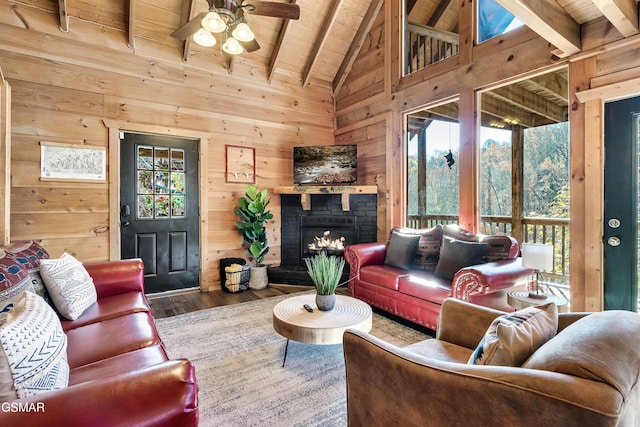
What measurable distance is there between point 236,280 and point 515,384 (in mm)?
3878

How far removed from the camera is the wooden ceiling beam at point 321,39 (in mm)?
4441

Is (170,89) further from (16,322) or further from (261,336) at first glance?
(16,322)

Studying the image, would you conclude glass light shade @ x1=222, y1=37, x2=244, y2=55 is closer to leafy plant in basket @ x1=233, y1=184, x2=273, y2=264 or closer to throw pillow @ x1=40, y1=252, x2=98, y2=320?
leafy plant in basket @ x1=233, y1=184, x2=273, y2=264

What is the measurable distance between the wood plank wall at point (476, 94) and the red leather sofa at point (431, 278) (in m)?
0.50

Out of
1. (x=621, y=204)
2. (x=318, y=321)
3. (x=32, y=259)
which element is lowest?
(x=318, y=321)

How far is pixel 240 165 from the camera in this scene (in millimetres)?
4723

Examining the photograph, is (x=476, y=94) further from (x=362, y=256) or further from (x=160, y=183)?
(x=160, y=183)

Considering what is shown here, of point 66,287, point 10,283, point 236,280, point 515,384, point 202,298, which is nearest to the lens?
point 515,384

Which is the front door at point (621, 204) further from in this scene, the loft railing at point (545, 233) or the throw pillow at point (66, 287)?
the throw pillow at point (66, 287)

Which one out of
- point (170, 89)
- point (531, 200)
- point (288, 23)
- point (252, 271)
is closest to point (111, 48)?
point (170, 89)

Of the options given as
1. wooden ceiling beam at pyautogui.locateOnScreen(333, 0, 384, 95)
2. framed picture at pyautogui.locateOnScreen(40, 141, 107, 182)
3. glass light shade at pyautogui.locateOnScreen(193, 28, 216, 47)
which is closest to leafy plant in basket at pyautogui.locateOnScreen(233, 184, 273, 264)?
framed picture at pyautogui.locateOnScreen(40, 141, 107, 182)

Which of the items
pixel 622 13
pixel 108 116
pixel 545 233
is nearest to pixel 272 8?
pixel 108 116

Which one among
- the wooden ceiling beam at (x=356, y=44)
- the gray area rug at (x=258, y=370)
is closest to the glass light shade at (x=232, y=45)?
the gray area rug at (x=258, y=370)

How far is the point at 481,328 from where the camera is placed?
5.12ft
